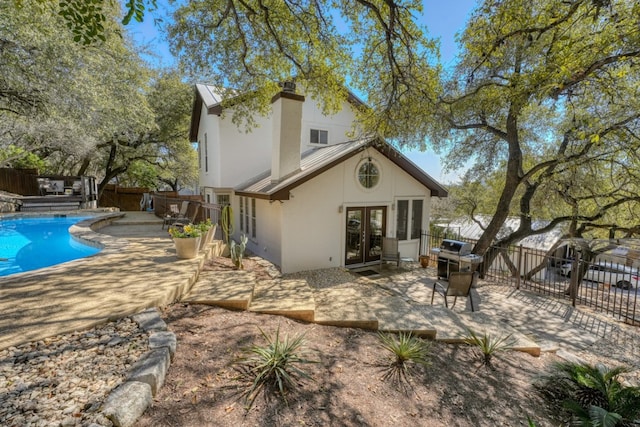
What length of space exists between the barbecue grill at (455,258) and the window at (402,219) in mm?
2155

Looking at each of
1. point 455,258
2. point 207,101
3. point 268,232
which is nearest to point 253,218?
point 268,232

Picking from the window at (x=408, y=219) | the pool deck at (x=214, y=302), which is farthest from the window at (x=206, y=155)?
the window at (x=408, y=219)

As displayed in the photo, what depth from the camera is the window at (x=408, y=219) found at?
11.1 meters

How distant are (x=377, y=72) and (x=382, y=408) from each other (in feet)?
26.2

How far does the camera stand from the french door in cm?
1005

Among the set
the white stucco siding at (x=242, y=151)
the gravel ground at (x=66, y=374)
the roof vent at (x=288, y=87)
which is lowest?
the gravel ground at (x=66, y=374)

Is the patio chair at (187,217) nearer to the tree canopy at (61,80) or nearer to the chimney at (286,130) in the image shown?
the chimney at (286,130)

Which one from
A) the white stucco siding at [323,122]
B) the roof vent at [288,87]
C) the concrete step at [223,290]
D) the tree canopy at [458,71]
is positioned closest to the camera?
the concrete step at [223,290]

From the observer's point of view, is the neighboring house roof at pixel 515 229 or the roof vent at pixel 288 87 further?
the neighboring house roof at pixel 515 229

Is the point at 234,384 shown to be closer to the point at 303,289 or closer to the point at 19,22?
the point at 303,289

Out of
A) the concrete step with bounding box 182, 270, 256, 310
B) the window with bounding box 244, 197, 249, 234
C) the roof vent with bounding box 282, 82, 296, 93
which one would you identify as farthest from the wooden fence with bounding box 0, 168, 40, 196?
the concrete step with bounding box 182, 270, 256, 310

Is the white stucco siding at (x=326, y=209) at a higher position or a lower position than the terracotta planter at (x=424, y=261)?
higher

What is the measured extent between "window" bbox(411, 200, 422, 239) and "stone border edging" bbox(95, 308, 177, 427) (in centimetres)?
970

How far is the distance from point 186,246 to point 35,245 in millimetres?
7813
